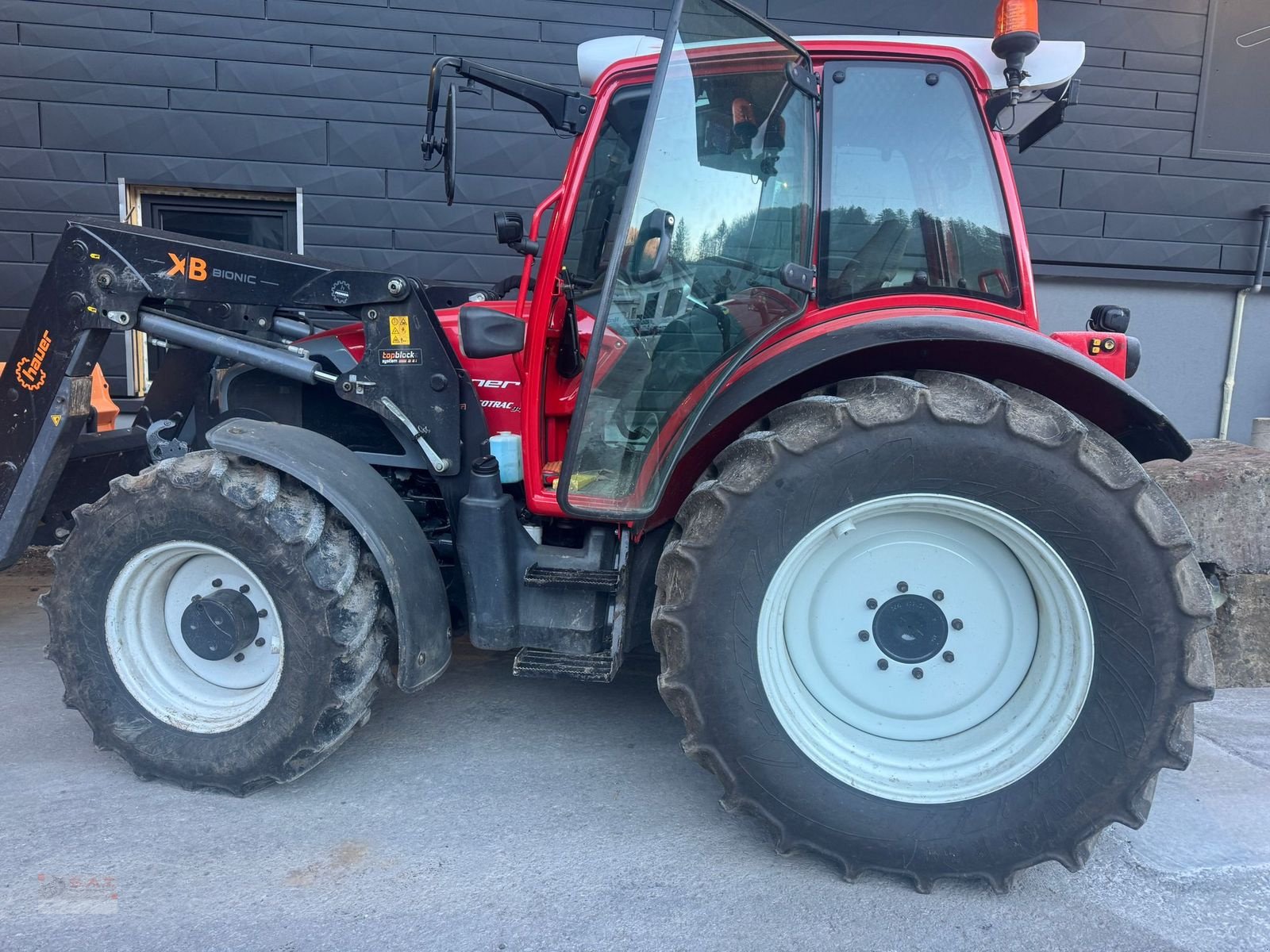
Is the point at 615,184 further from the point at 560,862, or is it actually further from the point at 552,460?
the point at 560,862

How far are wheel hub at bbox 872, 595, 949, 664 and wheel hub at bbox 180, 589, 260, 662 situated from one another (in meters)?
1.90

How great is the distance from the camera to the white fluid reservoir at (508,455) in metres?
2.72

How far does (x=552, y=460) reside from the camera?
270 centimetres

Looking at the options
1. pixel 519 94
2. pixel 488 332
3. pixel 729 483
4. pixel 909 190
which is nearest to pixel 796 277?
pixel 909 190

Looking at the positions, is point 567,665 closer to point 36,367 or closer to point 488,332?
point 488,332

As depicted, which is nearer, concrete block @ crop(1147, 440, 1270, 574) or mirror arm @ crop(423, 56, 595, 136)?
mirror arm @ crop(423, 56, 595, 136)

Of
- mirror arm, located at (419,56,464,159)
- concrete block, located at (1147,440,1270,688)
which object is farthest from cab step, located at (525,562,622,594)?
concrete block, located at (1147,440,1270,688)

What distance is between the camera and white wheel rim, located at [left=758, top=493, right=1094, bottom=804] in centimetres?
216

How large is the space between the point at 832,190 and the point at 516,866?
2090 mm

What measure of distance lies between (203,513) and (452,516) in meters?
A: 0.77

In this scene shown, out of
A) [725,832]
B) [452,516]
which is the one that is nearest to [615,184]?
[452,516]

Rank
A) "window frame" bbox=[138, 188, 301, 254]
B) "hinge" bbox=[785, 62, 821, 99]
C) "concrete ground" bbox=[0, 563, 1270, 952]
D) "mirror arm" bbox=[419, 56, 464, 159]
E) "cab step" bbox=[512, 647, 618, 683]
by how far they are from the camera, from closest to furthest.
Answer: "concrete ground" bbox=[0, 563, 1270, 952] < "hinge" bbox=[785, 62, 821, 99] < "cab step" bbox=[512, 647, 618, 683] < "mirror arm" bbox=[419, 56, 464, 159] < "window frame" bbox=[138, 188, 301, 254]

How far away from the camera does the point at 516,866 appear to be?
7.31ft

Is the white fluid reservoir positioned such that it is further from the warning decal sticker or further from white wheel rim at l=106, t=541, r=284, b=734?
white wheel rim at l=106, t=541, r=284, b=734
